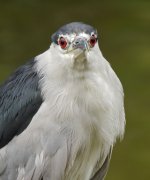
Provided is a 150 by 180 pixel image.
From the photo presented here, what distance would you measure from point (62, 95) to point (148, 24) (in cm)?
253

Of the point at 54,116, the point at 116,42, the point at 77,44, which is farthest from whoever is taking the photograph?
the point at 116,42

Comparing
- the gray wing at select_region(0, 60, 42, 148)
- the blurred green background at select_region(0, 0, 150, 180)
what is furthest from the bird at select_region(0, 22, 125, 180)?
the blurred green background at select_region(0, 0, 150, 180)

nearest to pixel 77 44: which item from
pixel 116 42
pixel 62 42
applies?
pixel 62 42

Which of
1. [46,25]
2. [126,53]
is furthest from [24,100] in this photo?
[46,25]

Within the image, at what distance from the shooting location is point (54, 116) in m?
1.91

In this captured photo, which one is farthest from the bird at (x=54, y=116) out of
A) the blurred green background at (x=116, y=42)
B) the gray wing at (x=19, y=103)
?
the blurred green background at (x=116, y=42)

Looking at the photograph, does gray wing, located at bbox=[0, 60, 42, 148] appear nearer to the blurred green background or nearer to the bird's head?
the bird's head

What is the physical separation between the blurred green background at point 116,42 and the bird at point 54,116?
1060 millimetres

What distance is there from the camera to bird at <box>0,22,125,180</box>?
1882 mm

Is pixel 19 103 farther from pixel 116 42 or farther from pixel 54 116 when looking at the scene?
pixel 116 42

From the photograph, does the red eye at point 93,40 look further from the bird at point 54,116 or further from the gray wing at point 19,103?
the gray wing at point 19,103

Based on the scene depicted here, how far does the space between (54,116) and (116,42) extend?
7.49 feet

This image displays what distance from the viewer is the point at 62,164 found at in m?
1.96

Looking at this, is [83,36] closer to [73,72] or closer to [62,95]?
[73,72]
